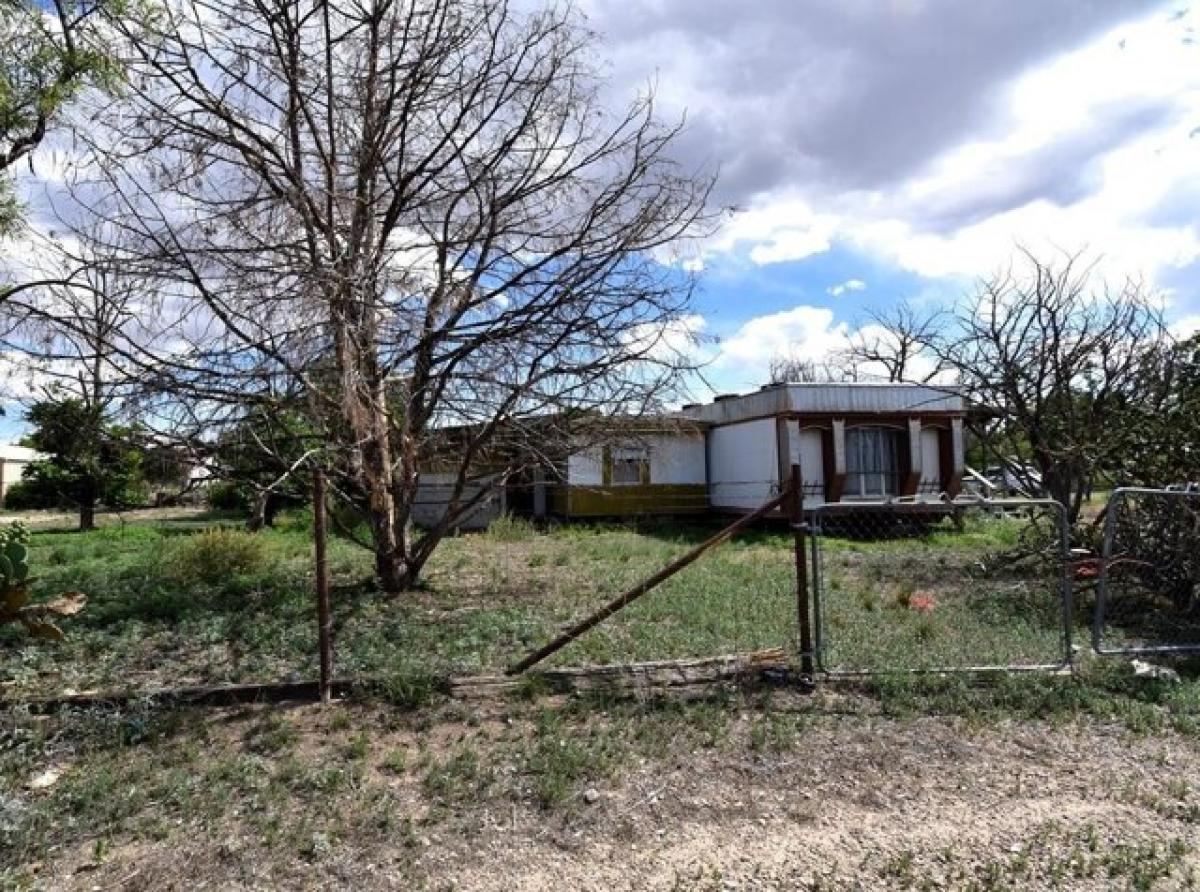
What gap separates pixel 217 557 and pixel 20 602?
526cm

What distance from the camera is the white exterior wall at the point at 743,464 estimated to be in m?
20.5

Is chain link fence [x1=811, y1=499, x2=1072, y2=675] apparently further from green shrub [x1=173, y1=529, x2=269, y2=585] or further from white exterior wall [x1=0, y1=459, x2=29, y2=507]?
white exterior wall [x1=0, y1=459, x2=29, y2=507]

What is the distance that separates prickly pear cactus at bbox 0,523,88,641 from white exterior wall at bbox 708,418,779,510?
17.0m

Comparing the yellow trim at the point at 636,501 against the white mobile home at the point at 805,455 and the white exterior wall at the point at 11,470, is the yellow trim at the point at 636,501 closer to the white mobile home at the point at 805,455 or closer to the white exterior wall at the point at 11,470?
the white mobile home at the point at 805,455

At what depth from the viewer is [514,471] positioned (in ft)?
28.3

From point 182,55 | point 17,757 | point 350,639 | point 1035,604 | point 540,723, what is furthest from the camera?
point 1035,604

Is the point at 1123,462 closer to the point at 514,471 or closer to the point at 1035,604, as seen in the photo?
the point at 1035,604

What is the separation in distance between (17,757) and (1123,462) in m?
11.2

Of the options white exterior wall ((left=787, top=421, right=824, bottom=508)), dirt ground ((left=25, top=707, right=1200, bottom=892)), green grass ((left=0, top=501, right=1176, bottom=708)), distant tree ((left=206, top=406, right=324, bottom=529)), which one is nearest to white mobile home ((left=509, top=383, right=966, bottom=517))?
white exterior wall ((left=787, top=421, right=824, bottom=508))

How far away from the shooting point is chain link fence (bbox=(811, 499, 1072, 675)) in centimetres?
588

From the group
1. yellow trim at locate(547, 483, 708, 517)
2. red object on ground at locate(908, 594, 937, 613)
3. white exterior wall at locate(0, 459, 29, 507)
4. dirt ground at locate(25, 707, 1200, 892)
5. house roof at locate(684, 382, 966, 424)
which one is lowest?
dirt ground at locate(25, 707, 1200, 892)

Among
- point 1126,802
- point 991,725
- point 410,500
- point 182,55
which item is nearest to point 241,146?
point 182,55

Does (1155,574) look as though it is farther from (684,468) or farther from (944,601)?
(684,468)

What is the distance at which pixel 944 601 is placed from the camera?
898 cm
